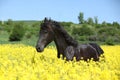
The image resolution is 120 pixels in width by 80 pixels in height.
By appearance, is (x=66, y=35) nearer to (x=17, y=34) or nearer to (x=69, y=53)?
(x=69, y=53)

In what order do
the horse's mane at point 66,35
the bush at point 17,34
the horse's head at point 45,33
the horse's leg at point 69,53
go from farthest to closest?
the bush at point 17,34 < the horse's mane at point 66,35 < the horse's head at point 45,33 < the horse's leg at point 69,53

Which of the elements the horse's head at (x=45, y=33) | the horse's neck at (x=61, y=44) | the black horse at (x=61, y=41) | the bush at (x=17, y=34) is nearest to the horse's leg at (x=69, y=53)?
the black horse at (x=61, y=41)

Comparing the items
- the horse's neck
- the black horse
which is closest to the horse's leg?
the black horse

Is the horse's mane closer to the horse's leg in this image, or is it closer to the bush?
the horse's leg

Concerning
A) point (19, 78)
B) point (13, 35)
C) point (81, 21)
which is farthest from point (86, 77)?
point (81, 21)

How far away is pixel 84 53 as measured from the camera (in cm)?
1124

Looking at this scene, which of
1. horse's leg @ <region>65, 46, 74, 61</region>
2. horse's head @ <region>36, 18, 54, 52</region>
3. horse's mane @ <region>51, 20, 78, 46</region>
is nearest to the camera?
horse's leg @ <region>65, 46, 74, 61</region>

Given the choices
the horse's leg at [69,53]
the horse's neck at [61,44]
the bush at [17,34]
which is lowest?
the bush at [17,34]

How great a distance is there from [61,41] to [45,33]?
443 millimetres

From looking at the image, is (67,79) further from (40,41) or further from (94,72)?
(40,41)

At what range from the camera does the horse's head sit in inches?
432

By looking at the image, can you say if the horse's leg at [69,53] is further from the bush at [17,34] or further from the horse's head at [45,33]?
the bush at [17,34]

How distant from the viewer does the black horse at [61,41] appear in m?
11.0

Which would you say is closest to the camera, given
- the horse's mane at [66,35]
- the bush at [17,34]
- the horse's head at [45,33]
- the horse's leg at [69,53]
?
the horse's leg at [69,53]
